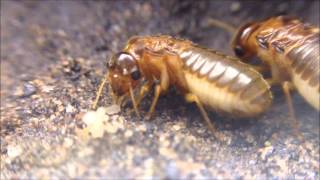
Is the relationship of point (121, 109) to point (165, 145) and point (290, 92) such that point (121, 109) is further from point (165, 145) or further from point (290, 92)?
point (290, 92)

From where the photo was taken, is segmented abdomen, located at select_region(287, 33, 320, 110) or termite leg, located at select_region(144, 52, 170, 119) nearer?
termite leg, located at select_region(144, 52, 170, 119)

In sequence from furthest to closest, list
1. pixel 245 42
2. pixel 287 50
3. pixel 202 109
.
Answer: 1. pixel 245 42
2. pixel 287 50
3. pixel 202 109

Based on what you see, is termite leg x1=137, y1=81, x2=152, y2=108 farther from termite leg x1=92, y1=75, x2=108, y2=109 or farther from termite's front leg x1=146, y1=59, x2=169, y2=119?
termite leg x1=92, y1=75, x2=108, y2=109

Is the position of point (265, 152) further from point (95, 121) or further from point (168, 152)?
point (95, 121)

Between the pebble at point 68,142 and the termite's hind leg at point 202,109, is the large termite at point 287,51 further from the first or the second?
the pebble at point 68,142

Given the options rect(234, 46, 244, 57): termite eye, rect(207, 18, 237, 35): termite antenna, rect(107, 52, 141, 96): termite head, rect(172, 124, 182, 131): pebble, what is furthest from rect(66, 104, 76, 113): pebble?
rect(207, 18, 237, 35): termite antenna

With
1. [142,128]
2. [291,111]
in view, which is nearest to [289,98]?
[291,111]
